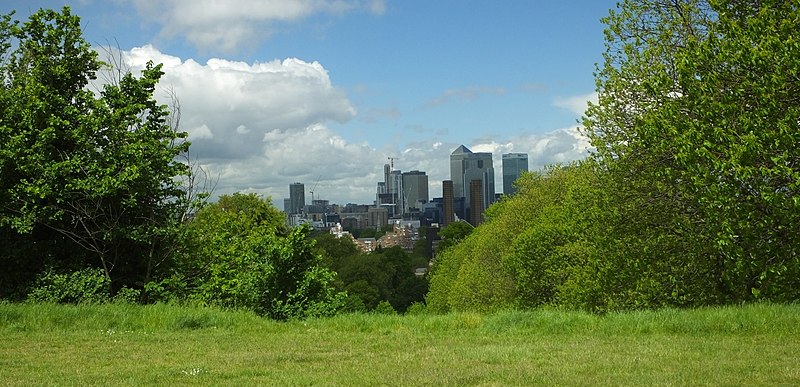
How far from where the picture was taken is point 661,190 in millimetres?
19828

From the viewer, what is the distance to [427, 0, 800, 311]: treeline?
14.7 metres

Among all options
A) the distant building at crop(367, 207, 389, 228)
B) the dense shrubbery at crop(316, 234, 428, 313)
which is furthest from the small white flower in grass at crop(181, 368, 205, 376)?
the distant building at crop(367, 207, 389, 228)

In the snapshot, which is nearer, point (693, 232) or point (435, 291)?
point (693, 232)

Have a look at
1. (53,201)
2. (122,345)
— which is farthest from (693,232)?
(53,201)

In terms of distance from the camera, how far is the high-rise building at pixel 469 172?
4449 inches

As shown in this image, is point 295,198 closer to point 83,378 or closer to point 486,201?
point 83,378

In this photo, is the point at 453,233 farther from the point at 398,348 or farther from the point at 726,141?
the point at 398,348

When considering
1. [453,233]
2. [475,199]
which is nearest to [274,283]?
[453,233]

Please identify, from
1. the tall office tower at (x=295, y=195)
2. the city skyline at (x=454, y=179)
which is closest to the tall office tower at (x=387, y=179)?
the city skyline at (x=454, y=179)

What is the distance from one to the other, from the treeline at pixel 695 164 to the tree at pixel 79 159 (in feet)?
41.4

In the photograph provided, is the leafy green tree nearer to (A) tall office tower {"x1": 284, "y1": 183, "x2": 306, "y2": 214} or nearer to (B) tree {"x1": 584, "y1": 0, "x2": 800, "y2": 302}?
(A) tall office tower {"x1": 284, "y1": 183, "x2": 306, "y2": 214}

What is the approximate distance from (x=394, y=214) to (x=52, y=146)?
457 feet

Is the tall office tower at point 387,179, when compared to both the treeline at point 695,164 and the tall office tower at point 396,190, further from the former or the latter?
the treeline at point 695,164

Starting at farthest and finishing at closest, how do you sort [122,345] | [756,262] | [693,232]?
[693,232]
[756,262]
[122,345]
